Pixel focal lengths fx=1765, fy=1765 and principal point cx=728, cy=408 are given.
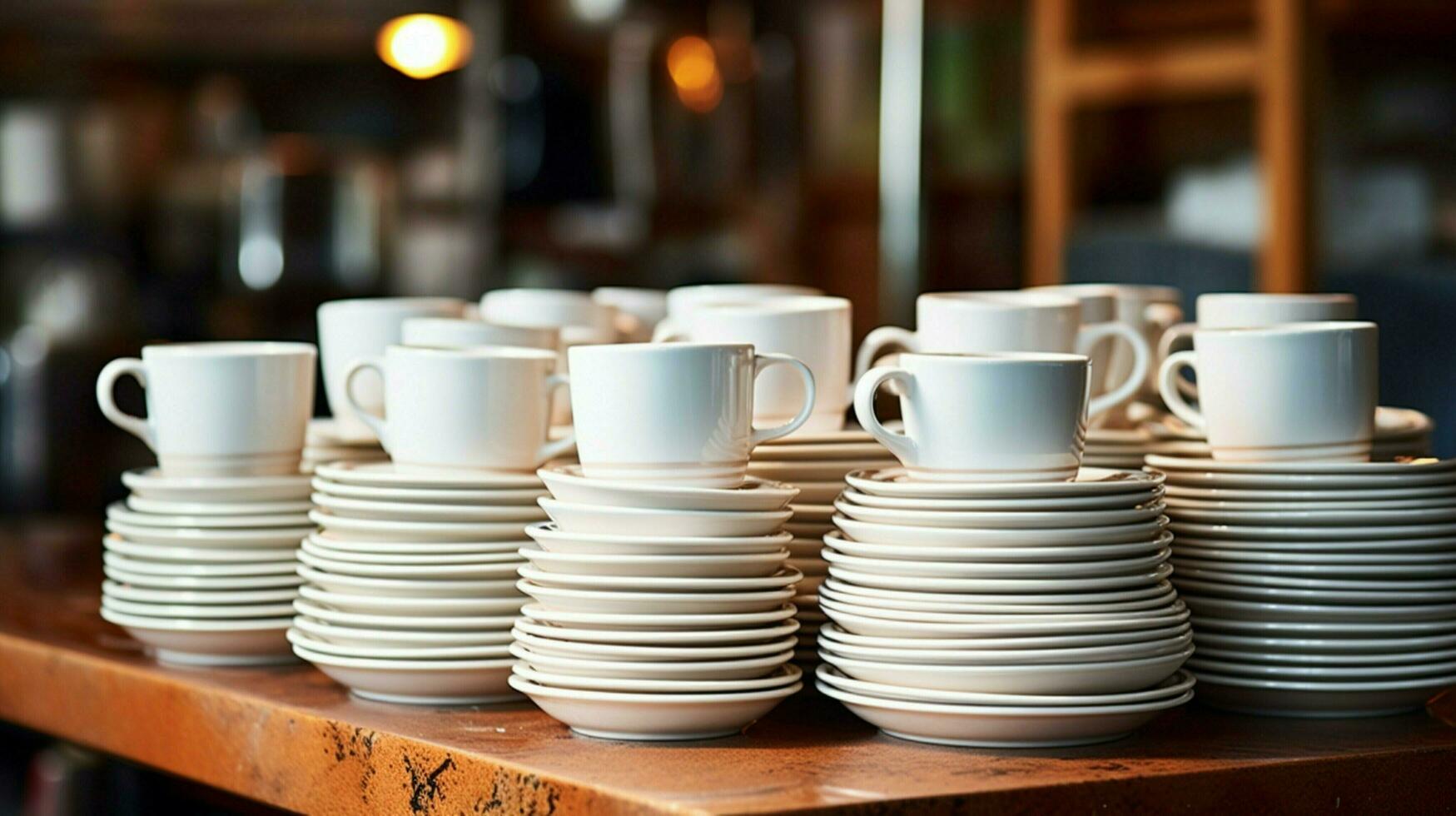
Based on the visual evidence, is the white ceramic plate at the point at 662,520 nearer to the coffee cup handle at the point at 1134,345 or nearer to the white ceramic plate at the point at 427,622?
the white ceramic plate at the point at 427,622

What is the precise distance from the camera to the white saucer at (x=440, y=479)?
110 cm

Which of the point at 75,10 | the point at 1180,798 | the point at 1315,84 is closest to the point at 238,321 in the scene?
the point at 75,10

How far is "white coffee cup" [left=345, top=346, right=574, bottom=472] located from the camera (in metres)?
1.10

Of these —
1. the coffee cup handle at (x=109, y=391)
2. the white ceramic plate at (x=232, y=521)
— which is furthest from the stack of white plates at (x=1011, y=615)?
the coffee cup handle at (x=109, y=391)

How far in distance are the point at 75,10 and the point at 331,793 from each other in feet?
11.5

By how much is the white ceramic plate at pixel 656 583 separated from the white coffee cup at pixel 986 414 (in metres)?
0.11

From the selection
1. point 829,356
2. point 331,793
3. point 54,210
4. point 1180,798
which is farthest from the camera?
point 54,210

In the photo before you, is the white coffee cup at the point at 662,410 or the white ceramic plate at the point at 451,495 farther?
the white ceramic plate at the point at 451,495

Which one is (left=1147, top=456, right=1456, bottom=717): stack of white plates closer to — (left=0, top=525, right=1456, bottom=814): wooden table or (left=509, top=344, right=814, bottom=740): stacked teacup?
(left=0, top=525, right=1456, bottom=814): wooden table

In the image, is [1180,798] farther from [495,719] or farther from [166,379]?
[166,379]

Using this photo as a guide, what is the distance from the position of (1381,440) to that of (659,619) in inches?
20.4

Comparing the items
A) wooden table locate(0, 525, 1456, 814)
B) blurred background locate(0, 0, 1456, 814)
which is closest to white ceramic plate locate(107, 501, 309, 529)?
wooden table locate(0, 525, 1456, 814)

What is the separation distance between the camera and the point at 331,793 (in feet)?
3.47

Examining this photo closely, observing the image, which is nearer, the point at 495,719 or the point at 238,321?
the point at 495,719
